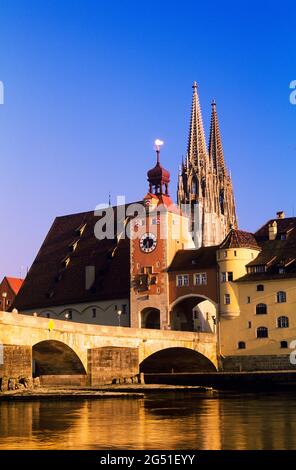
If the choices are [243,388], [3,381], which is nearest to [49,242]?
[243,388]

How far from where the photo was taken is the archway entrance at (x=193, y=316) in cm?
8869

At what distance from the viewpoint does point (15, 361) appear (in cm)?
5209

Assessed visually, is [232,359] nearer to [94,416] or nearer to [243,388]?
[243,388]

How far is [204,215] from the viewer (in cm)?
14950

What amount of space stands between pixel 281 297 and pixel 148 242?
1660 centimetres

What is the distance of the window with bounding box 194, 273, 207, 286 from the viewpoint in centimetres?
8494

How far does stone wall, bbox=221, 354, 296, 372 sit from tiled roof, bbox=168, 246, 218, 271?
32.4 feet

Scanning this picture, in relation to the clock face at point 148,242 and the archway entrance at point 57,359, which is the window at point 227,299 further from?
the archway entrance at point 57,359

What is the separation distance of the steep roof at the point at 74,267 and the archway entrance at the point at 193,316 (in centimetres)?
625

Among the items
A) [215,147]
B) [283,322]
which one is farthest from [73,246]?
[215,147]

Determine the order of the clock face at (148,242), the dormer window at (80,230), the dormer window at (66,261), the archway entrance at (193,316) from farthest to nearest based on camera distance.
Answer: the dormer window at (80,230) → the dormer window at (66,261) → the clock face at (148,242) → the archway entrance at (193,316)

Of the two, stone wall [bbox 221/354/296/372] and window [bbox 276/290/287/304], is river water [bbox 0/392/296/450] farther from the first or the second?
window [bbox 276/290/287/304]

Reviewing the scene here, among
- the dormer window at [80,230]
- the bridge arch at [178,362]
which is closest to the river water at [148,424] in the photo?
the bridge arch at [178,362]
